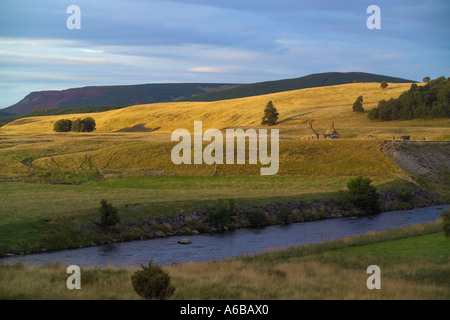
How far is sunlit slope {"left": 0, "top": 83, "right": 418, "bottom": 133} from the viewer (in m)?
95.8

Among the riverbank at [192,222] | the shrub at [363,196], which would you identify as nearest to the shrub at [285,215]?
the riverbank at [192,222]

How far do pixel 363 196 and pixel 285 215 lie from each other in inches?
308

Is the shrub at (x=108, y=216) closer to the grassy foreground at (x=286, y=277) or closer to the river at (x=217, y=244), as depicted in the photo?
the river at (x=217, y=244)

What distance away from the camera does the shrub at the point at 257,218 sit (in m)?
35.9

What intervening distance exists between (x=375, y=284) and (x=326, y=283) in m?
1.58

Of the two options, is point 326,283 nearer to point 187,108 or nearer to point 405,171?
point 405,171

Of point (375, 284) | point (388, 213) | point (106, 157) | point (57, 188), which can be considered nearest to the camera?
point (375, 284)

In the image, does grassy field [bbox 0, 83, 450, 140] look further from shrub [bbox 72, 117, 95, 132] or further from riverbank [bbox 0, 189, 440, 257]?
riverbank [bbox 0, 189, 440, 257]

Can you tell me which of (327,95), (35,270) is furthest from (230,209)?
(327,95)

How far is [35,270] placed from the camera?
19172mm

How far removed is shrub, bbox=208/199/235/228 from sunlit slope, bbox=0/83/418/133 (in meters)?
52.8

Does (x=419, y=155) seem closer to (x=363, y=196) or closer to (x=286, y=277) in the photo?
(x=363, y=196)

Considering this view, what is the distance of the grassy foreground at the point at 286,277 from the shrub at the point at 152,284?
1.16 ft

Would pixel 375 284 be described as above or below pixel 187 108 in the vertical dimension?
below
